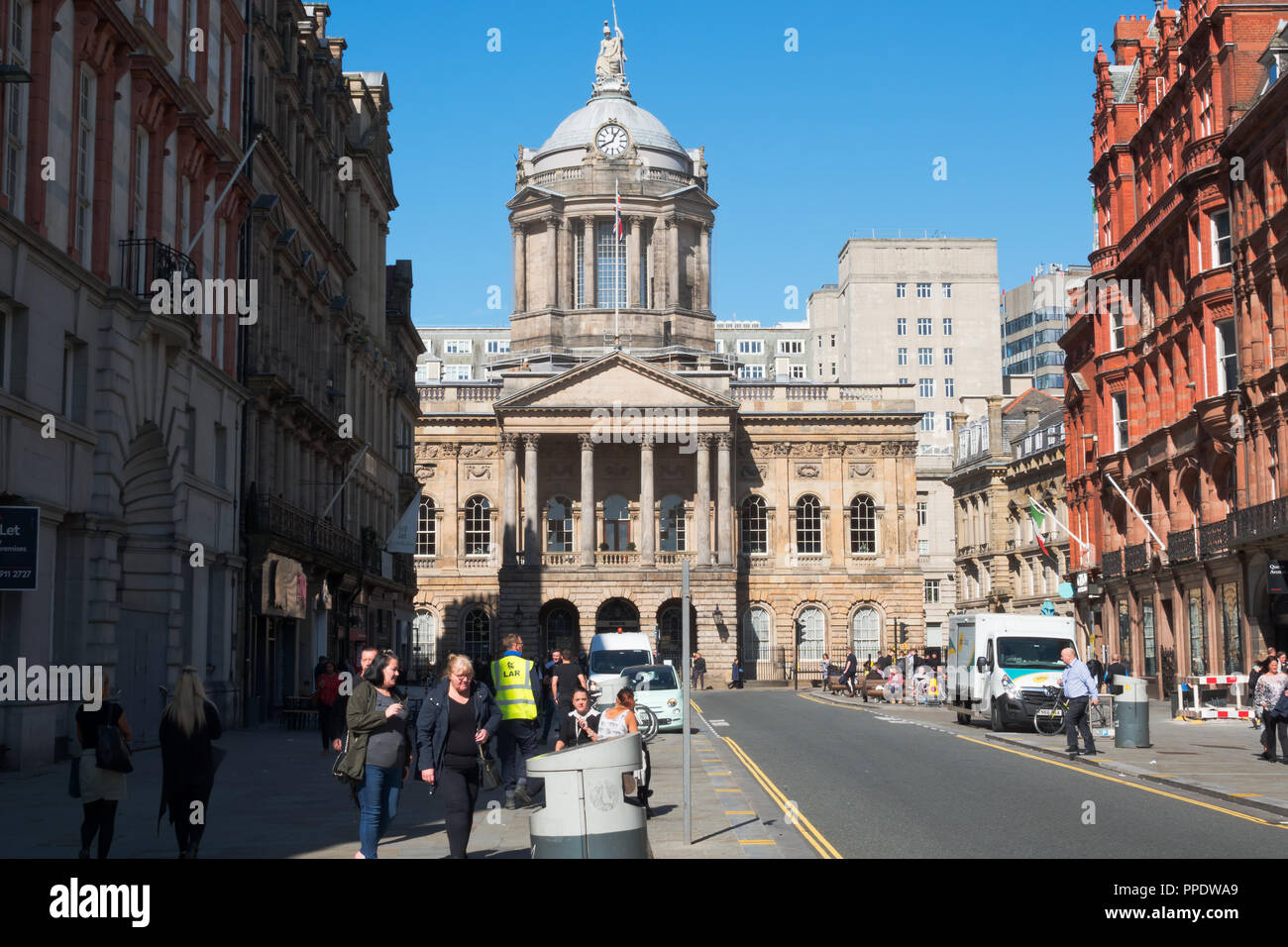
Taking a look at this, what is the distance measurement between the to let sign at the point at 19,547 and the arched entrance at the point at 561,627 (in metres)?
60.4

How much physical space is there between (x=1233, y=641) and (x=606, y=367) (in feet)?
143

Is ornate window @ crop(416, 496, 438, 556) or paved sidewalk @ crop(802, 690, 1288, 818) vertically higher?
ornate window @ crop(416, 496, 438, 556)

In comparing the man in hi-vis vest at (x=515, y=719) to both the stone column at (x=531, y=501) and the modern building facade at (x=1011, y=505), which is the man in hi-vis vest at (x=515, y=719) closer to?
the modern building facade at (x=1011, y=505)

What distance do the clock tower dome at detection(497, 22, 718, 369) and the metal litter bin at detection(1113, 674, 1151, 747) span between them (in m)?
65.1

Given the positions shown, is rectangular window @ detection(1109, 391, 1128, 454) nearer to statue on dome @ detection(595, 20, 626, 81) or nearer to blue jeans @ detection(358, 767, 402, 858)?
blue jeans @ detection(358, 767, 402, 858)

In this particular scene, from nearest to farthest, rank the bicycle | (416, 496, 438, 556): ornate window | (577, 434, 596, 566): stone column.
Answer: the bicycle → (577, 434, 596, 566): stone column → (416, 496, 438, 556): ornate window

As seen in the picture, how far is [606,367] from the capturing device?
81062mm

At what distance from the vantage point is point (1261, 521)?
129 ft

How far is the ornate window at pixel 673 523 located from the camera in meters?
84.0

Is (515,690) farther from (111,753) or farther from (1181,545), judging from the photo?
(1181,545)

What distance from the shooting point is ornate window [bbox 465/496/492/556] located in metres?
85.3

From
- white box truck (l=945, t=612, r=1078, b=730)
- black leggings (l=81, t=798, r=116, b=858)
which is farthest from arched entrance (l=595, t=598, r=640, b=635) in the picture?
black leggings (l=81, t=798, r=116, b=858)
